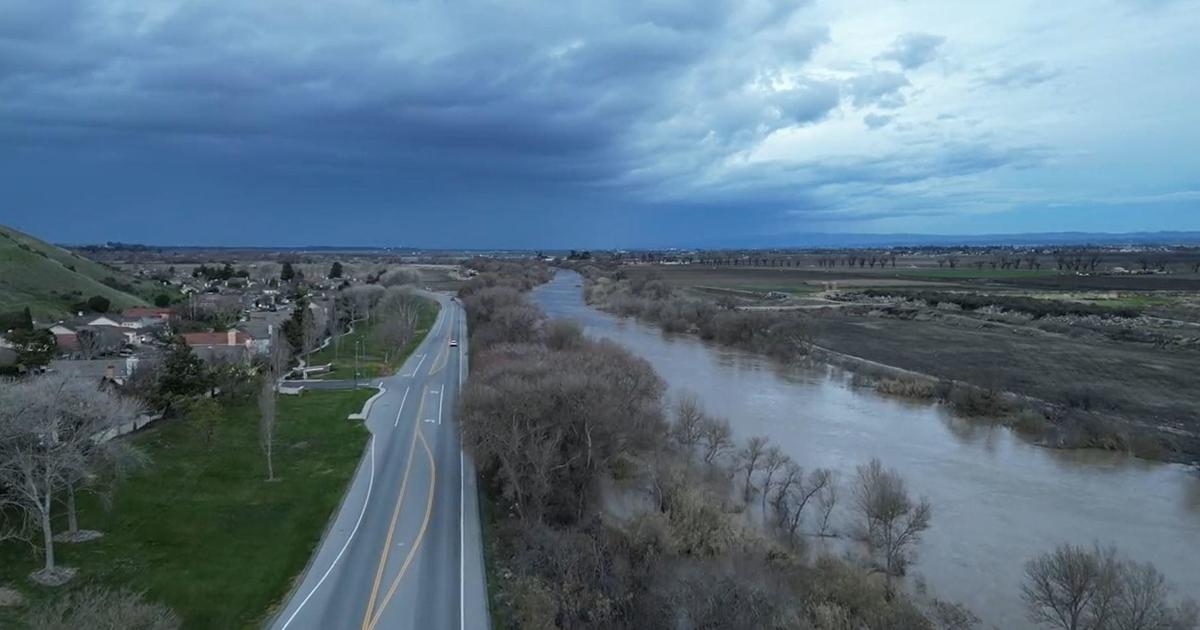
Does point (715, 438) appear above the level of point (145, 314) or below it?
below

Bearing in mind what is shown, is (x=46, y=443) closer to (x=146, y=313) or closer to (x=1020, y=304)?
(x=146, y=313)

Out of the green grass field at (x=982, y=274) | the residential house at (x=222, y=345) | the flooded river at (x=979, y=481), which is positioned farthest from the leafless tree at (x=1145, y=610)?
the green grass field at (x=982, y=274)

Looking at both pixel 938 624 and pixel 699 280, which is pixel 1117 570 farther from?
pixel 699 280

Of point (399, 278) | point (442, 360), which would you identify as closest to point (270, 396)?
point (442, 360)

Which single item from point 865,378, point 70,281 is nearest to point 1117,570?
point 865,378

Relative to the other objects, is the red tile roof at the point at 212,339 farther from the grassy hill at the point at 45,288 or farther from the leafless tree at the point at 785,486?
the leafless tree at the point at 785,486

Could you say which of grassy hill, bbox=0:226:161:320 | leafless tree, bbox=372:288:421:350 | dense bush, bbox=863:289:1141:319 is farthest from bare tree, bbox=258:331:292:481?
dense bush, bbox=863:289:1141:319
